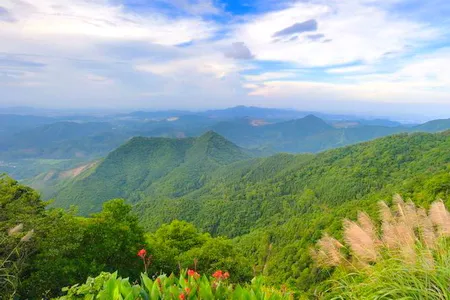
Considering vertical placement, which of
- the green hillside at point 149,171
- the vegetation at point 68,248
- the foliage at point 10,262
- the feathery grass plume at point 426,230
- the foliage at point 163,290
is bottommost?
the green hillside at point 149,171

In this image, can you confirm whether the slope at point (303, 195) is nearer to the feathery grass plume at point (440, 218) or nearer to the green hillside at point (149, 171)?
the feathery grass plume at point (440, 218)

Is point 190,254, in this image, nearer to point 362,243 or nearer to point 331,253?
point 331,253

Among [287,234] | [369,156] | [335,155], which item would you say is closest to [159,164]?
[335,155]

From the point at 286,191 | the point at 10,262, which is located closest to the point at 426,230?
the point at 10,262

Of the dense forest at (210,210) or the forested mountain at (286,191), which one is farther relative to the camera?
the forested mountain at (286,191)

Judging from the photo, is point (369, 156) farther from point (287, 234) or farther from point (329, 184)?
point (287, 234)

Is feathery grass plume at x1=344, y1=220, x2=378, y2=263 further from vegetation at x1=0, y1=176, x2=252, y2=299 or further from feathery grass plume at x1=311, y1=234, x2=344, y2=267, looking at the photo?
vegetation at x1=0, y1=176, x2=252, y2=299

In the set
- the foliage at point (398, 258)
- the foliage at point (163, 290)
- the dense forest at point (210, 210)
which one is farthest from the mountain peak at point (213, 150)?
the foliage at point (163, 290)

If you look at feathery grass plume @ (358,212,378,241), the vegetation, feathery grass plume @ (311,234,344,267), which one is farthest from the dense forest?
feathery grass plume @ (358,212,378,241)
